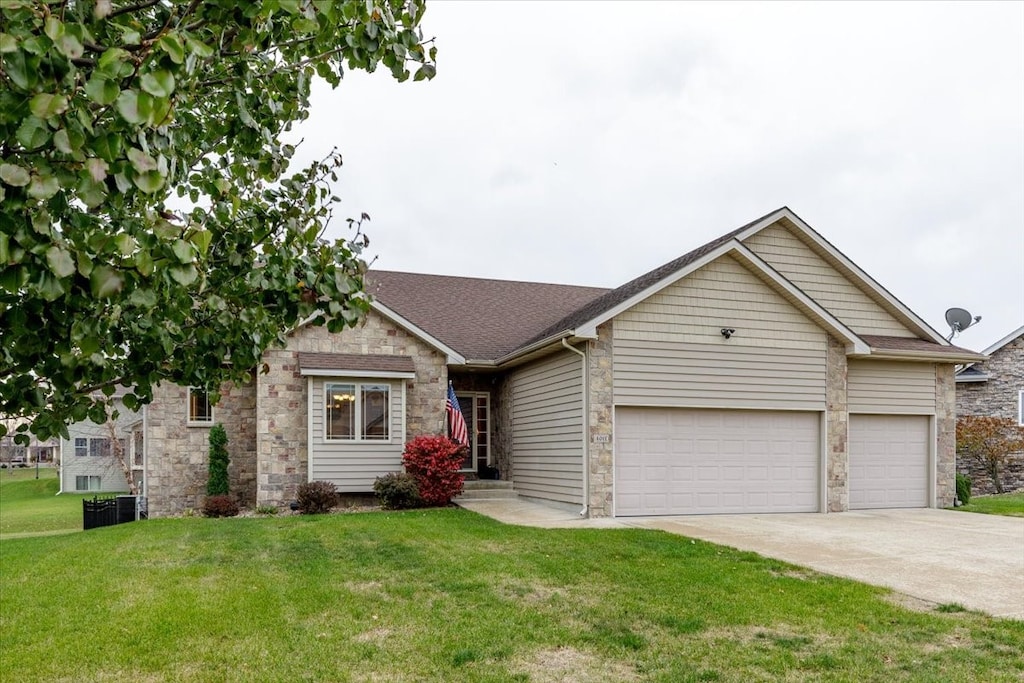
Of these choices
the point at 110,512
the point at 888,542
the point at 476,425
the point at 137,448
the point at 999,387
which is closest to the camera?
the point at 888,542

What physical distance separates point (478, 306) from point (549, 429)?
19.7 feet

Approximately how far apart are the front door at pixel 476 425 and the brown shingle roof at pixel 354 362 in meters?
3.10

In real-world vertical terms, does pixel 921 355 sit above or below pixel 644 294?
below

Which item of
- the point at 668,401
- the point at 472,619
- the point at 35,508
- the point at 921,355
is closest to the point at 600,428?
the point at 668,401

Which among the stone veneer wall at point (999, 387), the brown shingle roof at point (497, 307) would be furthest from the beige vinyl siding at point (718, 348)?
the stone veneer wall at point (999, 387)

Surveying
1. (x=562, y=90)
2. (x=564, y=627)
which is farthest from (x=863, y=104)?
(x=564, y=627)

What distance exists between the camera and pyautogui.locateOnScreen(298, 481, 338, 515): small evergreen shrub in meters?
15.0

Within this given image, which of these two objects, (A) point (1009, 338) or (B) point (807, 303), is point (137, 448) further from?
(A) point (1009, 338)

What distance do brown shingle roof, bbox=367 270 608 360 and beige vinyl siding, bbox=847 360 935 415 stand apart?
730 centimetres

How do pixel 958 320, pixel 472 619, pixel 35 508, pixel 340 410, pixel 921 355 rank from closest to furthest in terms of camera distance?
pixel 472 619 < pixel 921 355 < pixel 340 410 < pixel 35 508 < pixel 958 320

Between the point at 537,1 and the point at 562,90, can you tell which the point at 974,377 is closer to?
the point at 562,90

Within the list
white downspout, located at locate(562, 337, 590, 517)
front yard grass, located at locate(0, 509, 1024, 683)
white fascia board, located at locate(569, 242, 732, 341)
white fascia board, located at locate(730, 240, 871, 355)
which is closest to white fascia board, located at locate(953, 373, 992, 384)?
white fascia board, located at locate(730, 240, 871, 355)

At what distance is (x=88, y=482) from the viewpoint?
3027 cm

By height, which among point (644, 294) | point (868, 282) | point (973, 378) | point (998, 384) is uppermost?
point (868, 282)
